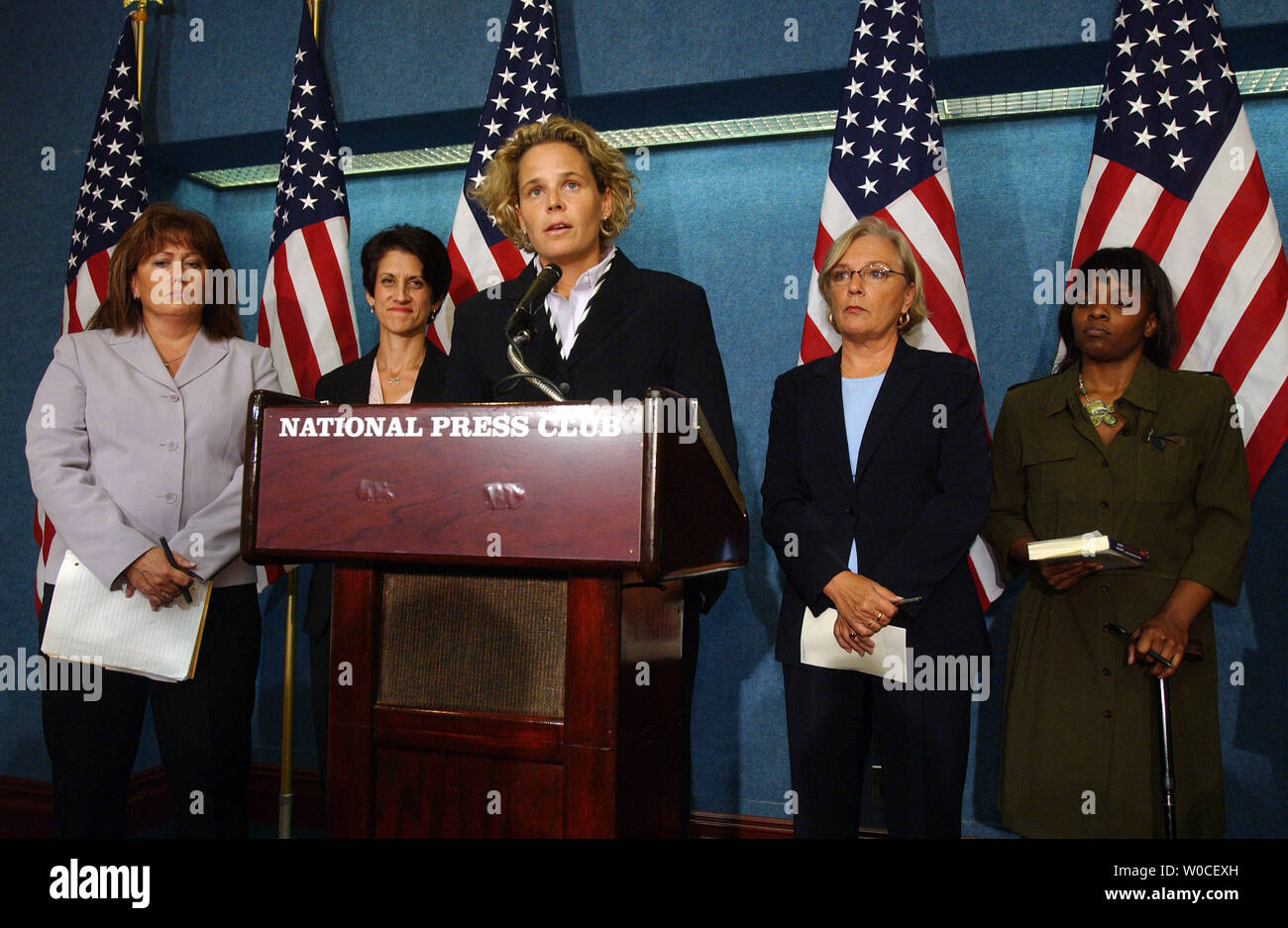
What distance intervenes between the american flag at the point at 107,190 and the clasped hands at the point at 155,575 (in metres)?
1.58

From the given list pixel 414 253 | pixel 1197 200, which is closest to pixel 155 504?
pixel 414 253

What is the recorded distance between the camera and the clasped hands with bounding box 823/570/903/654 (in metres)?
1.86

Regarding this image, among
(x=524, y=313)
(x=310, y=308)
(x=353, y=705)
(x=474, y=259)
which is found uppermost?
(x=474, y=259)

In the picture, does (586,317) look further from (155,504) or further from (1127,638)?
(1127,638)

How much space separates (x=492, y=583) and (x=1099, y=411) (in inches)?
66.5

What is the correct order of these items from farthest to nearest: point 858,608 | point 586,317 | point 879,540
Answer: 1. point 879,540
2. point 858,608
3. point 586,317

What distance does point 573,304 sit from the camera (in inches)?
71.3

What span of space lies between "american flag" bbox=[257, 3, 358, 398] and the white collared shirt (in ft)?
5.13

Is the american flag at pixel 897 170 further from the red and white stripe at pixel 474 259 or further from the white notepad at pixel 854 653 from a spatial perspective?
the red and white stripe at pixel 474 259

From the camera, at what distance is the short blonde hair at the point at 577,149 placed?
1841mm

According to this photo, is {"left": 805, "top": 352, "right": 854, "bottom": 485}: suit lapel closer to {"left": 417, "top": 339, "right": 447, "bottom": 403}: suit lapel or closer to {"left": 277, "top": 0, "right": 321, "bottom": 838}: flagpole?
{"left": 417, "top": 339, "right": 447, "bottom": 403}: suit lapel

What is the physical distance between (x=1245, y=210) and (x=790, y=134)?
1444 millimetres

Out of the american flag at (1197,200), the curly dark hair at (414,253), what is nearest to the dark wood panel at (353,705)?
the curly dark hair at (414,253)

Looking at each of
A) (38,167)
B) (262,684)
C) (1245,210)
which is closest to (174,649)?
(262,684)
